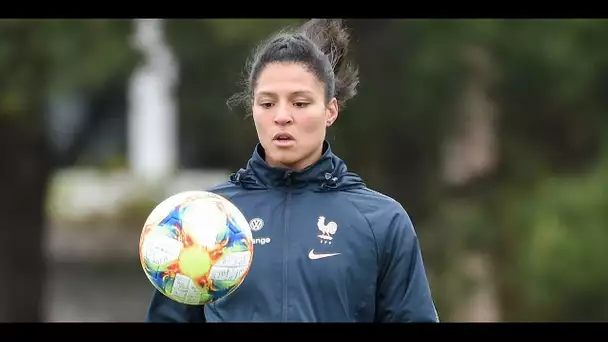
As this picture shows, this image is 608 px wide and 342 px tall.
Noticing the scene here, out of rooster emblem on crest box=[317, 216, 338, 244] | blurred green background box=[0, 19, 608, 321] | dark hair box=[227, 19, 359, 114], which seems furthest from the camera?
blurred green background box=[0, 19, 608, 321]

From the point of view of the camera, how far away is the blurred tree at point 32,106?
1079 cm

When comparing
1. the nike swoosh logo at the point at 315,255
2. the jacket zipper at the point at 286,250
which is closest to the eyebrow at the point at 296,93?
the jacket zipper at the point at 286,250

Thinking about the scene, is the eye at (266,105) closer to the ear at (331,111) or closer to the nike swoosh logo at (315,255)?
the ear at (331,111)

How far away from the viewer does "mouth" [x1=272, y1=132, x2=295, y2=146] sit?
4.64 metres

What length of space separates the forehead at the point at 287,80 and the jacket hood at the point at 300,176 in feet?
0.65

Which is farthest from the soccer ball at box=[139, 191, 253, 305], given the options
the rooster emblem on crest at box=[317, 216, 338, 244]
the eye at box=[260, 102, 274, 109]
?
the eye at box=[260, 102, 274, 109]

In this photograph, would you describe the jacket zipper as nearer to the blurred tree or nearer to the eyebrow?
the eyebrow

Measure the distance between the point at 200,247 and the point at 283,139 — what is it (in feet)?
1.39

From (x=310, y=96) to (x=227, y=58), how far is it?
7.52 meters

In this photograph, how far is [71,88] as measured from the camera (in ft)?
37.0

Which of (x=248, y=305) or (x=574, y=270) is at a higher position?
(x=248, y=305)
